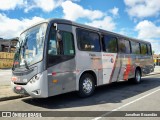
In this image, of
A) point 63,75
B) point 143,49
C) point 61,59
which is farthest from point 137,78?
point 61,59

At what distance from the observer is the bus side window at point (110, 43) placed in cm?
1015

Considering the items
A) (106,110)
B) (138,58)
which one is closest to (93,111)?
(106,110)

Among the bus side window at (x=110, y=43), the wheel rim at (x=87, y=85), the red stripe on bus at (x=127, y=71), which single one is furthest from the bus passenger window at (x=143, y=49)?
the wheel rim at (x=87, y=85)

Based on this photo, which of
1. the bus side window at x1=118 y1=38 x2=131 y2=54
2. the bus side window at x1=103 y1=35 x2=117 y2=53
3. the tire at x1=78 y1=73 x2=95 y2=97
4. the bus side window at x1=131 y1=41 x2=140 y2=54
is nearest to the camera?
the tire at x1=78 y1=73 x2=95 y2=97

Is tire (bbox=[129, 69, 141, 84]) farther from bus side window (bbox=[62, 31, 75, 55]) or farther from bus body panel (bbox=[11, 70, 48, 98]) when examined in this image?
bus body panel (bbox=[11, 70, 48, 98])

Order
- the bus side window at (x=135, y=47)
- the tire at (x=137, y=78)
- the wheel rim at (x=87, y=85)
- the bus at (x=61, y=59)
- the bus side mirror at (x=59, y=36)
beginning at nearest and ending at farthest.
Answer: the bus at (x=61, y=59)
the bus side mirror at (x=59, y=36)
the wheel rim at (x=87, y=85)
the bus side window at (x=135, y=47)
the tire at (x=137, y=78)

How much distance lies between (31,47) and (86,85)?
114 inches

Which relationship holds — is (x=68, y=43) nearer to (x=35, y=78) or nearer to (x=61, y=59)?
(x=61, y=59)

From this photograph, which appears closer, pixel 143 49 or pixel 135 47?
pixel 135 47

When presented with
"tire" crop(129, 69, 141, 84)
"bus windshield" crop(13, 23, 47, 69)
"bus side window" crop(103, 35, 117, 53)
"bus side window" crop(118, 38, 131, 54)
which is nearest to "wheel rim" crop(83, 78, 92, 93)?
"bus side window" crop(103, 35, 117, 53)

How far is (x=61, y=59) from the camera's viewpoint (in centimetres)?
738

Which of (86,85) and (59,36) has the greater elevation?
(59,36)

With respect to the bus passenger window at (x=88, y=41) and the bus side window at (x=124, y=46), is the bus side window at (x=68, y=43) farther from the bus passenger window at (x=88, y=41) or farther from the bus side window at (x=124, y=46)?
the bus side window at (x=124, y=46)

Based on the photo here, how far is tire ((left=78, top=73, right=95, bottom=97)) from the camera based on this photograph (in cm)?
834
